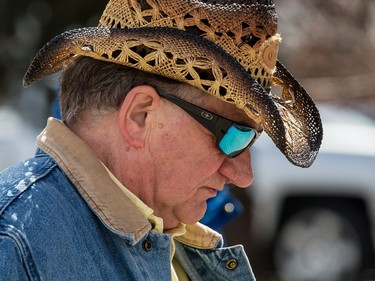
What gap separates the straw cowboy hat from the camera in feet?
8.50

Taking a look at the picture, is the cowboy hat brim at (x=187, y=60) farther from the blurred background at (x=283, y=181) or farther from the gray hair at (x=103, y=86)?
the blurred background at (x=283, y=181)

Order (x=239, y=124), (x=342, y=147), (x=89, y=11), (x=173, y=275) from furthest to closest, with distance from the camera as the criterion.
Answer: (x=342, y=147) < (x=89, y=11) < (x=173, y=275) < (x=239, y=124)

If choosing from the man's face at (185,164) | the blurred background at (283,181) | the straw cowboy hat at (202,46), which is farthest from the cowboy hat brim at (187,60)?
the blurred background at (283,181)

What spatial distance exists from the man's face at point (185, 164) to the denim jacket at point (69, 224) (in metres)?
0.10

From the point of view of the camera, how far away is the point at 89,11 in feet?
28.1

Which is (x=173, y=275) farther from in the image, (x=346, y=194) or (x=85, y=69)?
(x=346, y=194)

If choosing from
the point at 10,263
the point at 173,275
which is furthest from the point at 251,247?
the point at 10,263

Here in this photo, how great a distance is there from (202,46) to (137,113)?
26 centimetres

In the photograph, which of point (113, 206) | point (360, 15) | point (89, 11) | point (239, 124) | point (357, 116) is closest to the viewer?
point (113, 206)

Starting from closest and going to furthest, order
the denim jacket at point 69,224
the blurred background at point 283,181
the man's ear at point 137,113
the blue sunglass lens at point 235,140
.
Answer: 1. the denim jacket at point 69,224
2. the man's ear at point 137,113
3. the blue sunglass lens at point 235,140
4. the blurred background at point 283,181

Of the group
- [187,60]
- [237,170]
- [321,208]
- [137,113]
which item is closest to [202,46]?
[187,60]

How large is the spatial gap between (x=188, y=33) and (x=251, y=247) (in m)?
7.00

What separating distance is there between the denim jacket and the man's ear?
119 millimetres

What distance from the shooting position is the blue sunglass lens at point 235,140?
275 centimetres
